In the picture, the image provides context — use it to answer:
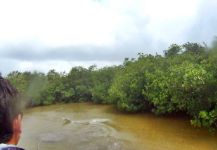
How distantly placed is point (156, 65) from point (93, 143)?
7117mm

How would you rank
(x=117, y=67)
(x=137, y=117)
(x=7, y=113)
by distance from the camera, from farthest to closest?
1. (x=117, y=67)
2. (x=137, y=117)
3. (x=7, y=113)

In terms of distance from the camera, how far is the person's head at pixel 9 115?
1.64 meters

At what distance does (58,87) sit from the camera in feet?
109

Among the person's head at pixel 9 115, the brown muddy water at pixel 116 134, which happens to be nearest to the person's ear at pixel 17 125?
the person's head at pixel 9 115

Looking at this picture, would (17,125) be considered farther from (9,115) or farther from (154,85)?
(154,85)

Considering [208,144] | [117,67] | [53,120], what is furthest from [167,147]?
[117,67]

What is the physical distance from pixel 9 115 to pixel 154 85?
698 inches

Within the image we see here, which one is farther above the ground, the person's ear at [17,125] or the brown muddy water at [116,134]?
the person's ear at [17,125]

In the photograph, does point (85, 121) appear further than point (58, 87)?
No

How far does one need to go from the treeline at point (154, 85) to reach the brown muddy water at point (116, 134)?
0.57 m

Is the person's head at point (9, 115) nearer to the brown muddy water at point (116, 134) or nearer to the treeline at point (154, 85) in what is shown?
the treeline at point (154, 85)

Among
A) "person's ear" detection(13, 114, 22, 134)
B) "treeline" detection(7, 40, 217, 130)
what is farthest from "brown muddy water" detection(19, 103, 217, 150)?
"person's ear" detection(13, 114, 22, 134)

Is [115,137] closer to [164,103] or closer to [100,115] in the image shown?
[164,103]

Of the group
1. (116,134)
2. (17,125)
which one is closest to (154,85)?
(116,134)
